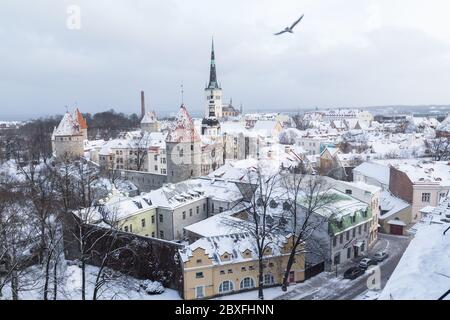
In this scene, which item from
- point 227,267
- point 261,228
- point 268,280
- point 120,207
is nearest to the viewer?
point 227,267

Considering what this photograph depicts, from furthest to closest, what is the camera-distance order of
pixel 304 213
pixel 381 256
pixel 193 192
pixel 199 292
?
pixel 193 192 < pixel 304 213 < pixel 381 256 < pixel 199 292

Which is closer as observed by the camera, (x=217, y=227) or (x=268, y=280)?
(x=268, y=280)

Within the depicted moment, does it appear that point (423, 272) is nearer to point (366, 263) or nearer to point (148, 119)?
point (366, 263)

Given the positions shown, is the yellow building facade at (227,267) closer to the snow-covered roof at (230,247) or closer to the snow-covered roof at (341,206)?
the snow-covered roof at (230,247)

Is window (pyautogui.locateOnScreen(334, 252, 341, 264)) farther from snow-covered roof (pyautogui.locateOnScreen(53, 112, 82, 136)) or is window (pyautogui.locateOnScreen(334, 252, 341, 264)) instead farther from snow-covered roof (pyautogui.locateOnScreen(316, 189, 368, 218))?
snow-covered roof (pyautogui.locateOnScreen(53, 112, 82, 136))

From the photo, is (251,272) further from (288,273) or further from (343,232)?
(343,232)

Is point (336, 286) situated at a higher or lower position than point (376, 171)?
lower

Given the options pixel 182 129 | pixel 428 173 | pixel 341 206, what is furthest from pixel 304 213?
pixel 182 129
